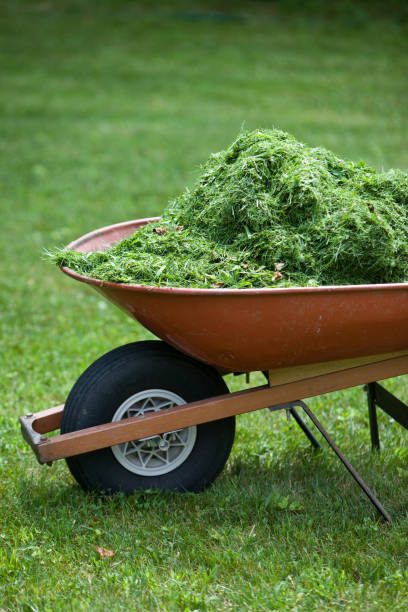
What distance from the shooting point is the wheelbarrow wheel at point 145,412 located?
114 inches

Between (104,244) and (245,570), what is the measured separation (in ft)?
5.09

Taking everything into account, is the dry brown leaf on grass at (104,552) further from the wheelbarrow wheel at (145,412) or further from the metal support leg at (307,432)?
the metal support leg at (307,432)

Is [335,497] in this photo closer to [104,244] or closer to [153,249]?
[153,249]

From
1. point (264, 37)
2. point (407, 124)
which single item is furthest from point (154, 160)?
point (264, 37)

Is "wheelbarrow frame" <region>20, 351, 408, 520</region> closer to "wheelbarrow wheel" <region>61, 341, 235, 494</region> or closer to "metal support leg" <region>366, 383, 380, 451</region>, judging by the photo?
"wheelbarrow wheel" <region>61, 341, 235, 494</region>

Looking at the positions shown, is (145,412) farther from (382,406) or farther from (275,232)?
(382,406)

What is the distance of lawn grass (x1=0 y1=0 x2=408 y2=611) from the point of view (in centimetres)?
252

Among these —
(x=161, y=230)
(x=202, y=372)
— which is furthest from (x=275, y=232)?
(x=202, y=372)

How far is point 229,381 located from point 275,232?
1718mm

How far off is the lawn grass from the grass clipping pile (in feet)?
3.10

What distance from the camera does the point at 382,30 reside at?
18.0 m

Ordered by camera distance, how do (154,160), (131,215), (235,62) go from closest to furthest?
1. (131,215)
2. (154,160)
3. (235,62)

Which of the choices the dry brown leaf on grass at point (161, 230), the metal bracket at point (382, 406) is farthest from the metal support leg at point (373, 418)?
the dry brown leaf on grass at point (161, 230)

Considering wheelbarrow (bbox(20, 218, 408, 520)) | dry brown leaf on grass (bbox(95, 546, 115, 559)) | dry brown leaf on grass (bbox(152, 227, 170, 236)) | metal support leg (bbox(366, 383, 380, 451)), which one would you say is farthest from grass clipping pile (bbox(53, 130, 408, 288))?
dry brown leaf on grass (bbox(95, 546, 115, 559))
